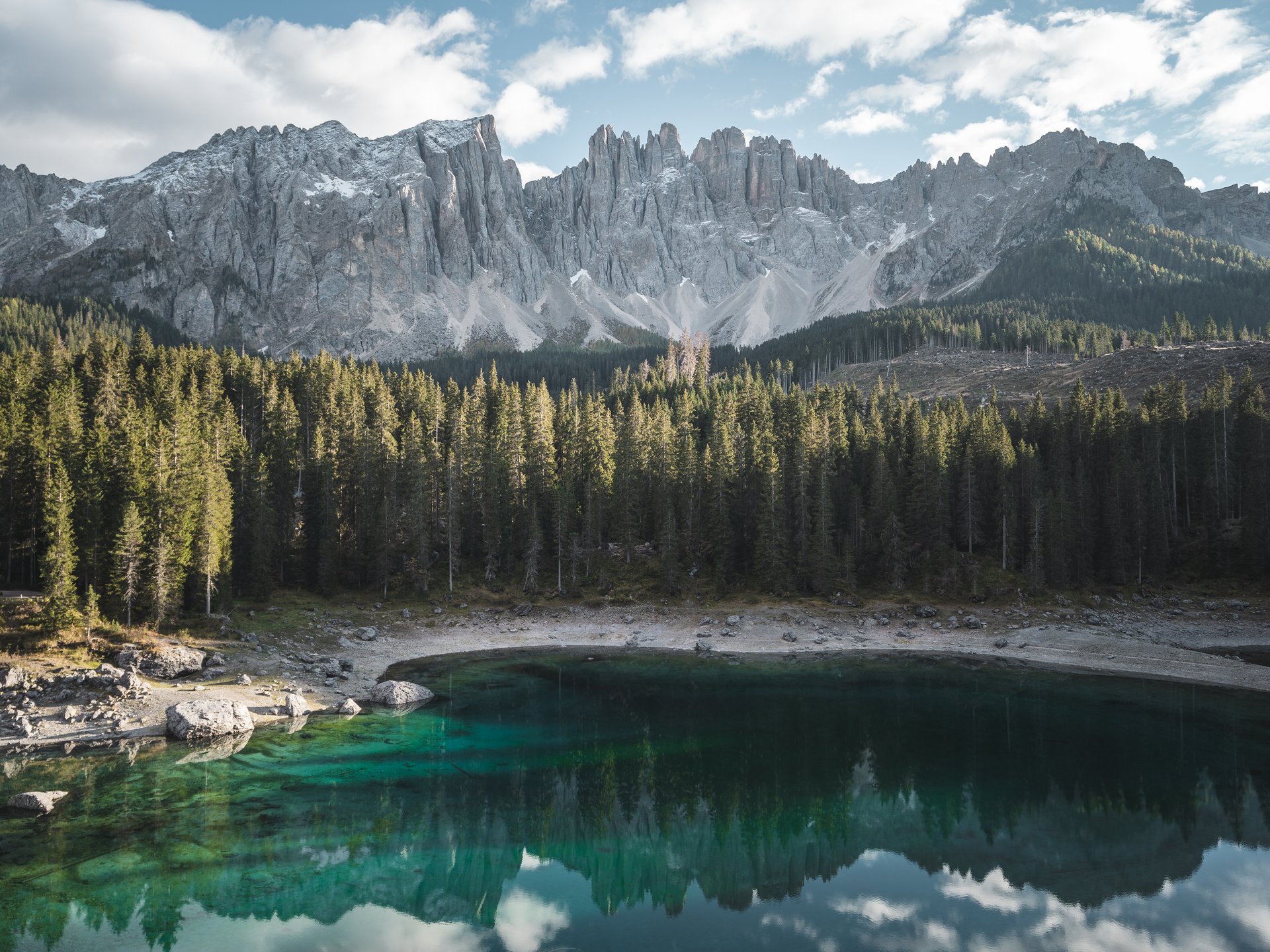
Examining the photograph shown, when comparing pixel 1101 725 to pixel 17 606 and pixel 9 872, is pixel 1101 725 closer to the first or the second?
pixel 9 872

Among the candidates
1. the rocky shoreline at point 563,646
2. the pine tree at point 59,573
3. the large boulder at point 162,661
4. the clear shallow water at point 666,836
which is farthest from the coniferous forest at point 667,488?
the clear shallow water at point 666,836

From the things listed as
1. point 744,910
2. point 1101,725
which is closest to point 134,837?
point 744,910

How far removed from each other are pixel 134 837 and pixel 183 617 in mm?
28032

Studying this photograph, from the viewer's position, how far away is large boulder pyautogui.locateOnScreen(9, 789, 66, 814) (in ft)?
85.7

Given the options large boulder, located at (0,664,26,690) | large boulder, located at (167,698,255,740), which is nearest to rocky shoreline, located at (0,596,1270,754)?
large boulder, located at (0,664,26,690)

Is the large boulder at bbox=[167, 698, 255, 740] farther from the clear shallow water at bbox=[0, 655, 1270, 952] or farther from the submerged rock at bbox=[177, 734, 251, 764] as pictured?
the clear shallow water at bbox=[0, 655, 1270, 952]

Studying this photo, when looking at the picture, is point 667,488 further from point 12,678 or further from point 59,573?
point 12,678

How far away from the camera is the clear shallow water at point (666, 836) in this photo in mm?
20328

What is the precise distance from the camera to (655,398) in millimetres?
124875

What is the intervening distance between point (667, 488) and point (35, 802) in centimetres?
5831

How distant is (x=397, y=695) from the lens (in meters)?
42.6

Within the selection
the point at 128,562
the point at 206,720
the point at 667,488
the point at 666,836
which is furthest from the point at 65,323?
the point at 666,836

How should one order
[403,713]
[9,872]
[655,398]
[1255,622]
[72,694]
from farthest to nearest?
[655,398] < [1255,622] < [403,713] < [72,694] < [9,872]

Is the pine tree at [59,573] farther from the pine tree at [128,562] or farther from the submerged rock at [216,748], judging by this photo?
the submerged rock at [216,748]
